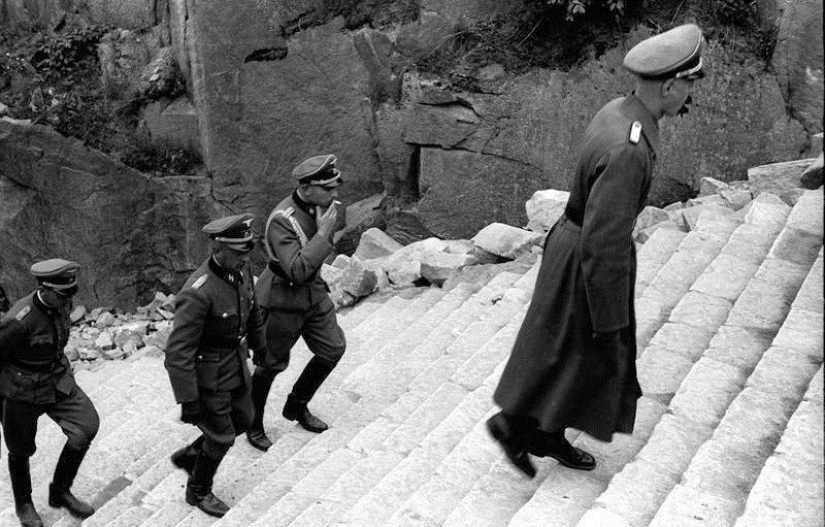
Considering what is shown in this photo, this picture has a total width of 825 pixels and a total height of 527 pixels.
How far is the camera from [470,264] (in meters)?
8.54

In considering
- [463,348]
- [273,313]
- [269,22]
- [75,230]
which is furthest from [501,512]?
[75,230]

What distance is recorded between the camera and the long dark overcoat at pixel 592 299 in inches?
132

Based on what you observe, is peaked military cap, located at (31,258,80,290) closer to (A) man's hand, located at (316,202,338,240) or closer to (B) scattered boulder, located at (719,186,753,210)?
(A) man's hand, located at (316,202,338,240)

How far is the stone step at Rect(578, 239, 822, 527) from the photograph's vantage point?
3654 mm

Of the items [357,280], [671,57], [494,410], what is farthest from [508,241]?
[671,57]

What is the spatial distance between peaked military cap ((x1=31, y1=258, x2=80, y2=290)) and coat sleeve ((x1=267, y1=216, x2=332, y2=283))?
3.57ft

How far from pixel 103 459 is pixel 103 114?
7.33 m

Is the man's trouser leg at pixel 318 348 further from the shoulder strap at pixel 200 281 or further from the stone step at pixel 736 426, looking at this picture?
the stone step at pixel 736 426

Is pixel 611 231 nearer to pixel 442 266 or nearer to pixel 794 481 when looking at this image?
pixel 794 481

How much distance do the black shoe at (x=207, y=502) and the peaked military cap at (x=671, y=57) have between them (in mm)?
3002

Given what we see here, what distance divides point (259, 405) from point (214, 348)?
2.88 feet

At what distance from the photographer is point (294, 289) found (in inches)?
198

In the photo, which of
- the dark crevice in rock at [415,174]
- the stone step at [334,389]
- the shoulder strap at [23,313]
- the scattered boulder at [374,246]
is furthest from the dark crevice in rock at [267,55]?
the shoulder strap at [23,313]

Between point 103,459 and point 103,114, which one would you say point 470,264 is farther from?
point 103,114
